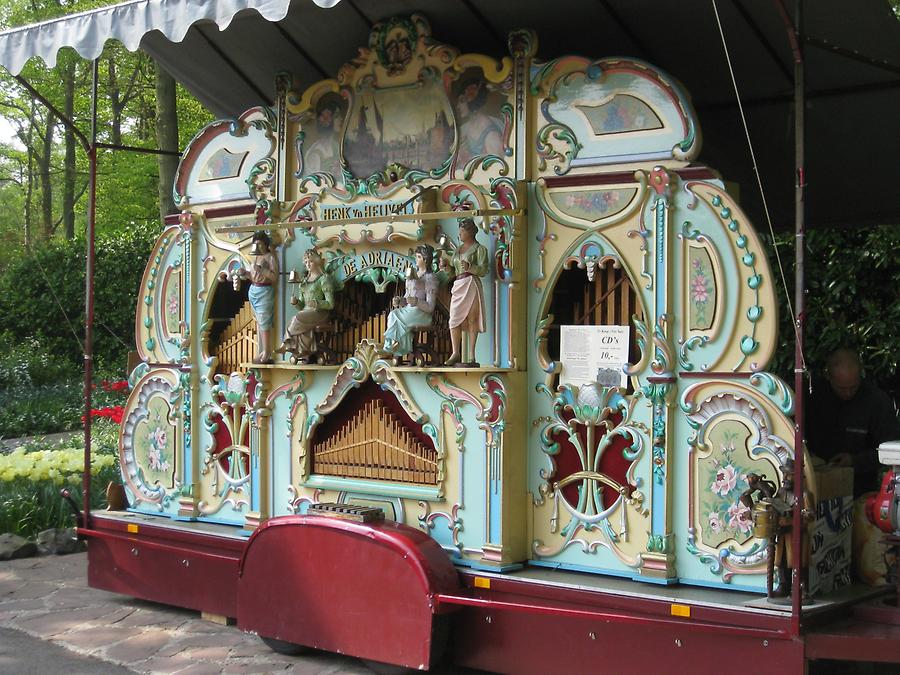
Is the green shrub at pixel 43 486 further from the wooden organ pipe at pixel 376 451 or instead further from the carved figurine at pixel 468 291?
the carved figurine at pixel 468 291

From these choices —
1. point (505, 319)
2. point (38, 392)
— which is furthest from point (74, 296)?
point (505, 319)

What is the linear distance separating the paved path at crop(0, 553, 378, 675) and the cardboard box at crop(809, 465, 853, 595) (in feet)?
7.79

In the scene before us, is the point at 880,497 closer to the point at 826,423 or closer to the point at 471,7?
the point at 826,423

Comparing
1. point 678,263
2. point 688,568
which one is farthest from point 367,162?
point 688,568

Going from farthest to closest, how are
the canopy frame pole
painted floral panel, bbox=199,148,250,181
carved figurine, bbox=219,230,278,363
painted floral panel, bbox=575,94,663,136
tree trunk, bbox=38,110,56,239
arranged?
tree trunk, bbox=38,110,56,239, painted floral panel, bbox=199,148,250,181, carved figurine, bbox=219,230,278,363, painted floral panel, bbox=575,94,663,136, the canopy frame pole

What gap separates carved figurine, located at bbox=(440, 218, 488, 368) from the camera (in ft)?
18.7

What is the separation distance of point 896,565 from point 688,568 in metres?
0.90

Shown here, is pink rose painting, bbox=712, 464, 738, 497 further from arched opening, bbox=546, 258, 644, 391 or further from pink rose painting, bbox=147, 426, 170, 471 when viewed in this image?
pink rose painting, bbox=147, 426, 170, 471

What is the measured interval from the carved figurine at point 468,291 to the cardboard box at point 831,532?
Result: 1.80 metres

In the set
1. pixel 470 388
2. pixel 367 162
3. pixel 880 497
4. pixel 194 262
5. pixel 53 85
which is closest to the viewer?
pixel 880 497

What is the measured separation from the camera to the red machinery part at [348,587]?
18.1 feet

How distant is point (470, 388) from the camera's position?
18.9ft

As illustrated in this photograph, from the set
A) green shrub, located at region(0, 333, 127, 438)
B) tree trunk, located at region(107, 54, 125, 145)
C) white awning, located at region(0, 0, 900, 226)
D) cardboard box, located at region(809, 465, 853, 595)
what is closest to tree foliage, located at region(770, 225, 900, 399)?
white awning, located at region(0, 0, 900, 226)

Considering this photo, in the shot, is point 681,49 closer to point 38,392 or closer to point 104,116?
point 38,392
